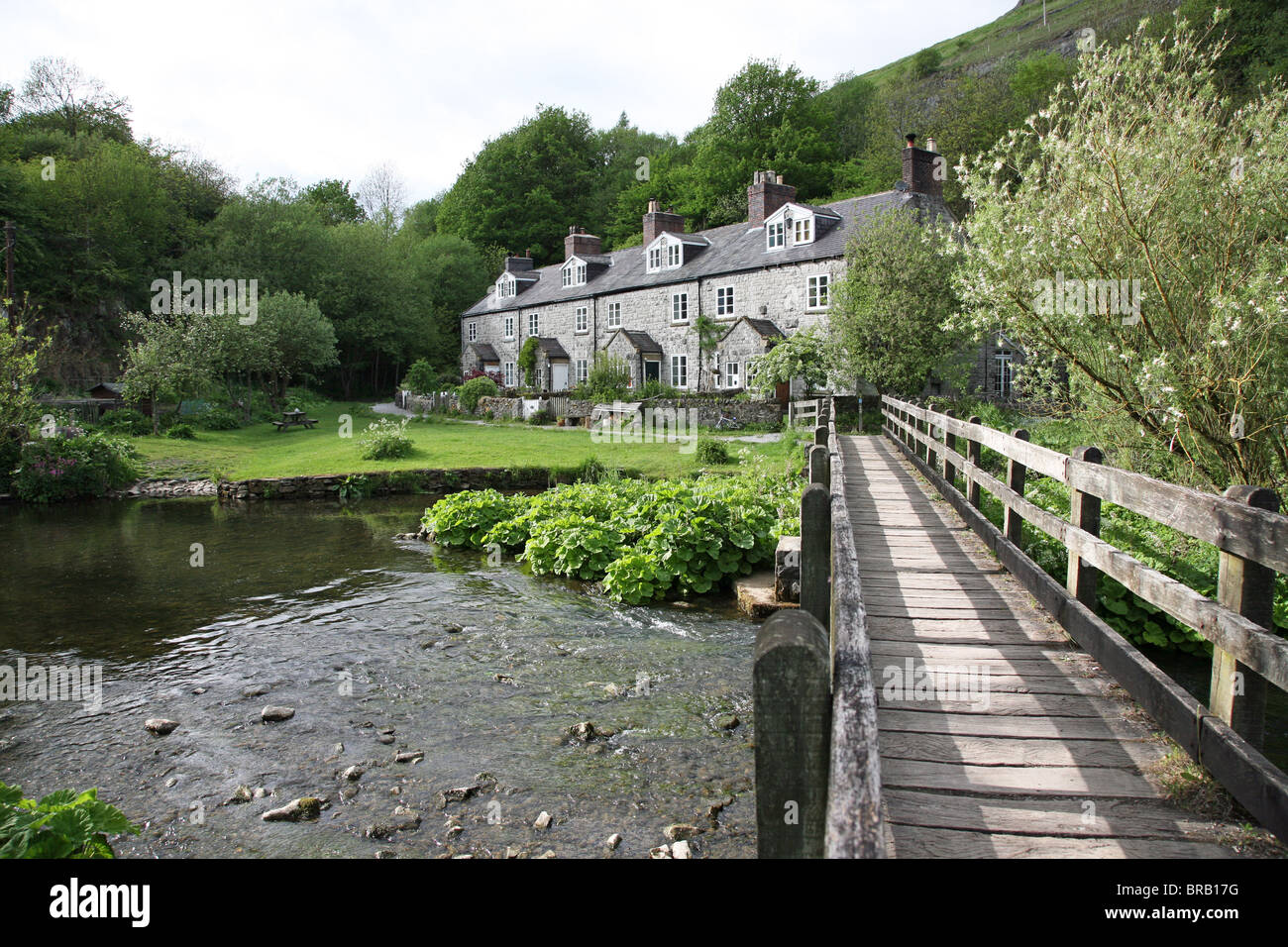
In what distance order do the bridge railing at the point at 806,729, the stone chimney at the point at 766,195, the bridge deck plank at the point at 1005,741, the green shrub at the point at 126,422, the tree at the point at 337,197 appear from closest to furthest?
the bridge railing at the point at 806,729
the bridge deck plank at the point at 1005,741
the green shrub at the point at 126,422
the stone chimney at the point at 766,195
the tree at the point at 337,197

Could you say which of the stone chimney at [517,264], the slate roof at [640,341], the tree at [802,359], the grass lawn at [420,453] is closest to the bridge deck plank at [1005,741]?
the grass lawn at [420,453]

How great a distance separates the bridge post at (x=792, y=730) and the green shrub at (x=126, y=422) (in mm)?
32259

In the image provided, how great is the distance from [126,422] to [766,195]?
27631 millimetres

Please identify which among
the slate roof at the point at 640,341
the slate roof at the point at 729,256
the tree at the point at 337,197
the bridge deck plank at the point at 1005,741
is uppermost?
the tree at the point at 337,197

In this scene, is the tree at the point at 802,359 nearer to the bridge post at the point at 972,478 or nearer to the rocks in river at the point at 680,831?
the bridge post at the point at 972,478

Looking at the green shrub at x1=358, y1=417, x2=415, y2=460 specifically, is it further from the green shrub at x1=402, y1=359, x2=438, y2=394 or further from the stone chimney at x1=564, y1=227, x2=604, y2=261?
the stone chimney at x1=564, y1=227, x2=604, y2=261

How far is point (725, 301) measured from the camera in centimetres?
3612

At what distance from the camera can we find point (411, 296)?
52.5 metres

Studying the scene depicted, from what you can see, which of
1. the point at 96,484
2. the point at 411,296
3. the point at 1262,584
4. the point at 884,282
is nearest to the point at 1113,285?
the point at 1262,584

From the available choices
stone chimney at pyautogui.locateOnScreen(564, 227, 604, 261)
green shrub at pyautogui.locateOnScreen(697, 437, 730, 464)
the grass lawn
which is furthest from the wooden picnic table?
green shrub at pyautogui.locateOnScreen(697, 437, 730, 464)

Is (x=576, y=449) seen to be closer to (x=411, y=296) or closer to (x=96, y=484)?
(x=96, y=484)

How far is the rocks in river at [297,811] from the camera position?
5.57 meters
